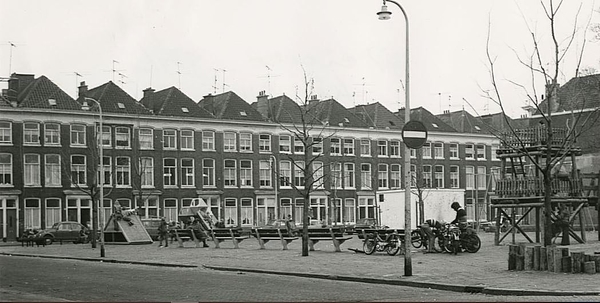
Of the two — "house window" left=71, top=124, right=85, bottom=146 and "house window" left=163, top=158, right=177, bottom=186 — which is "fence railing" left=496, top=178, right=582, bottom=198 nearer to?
"house window" left=163, top=158, right=177, bottom=186

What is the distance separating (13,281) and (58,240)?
34.7 m

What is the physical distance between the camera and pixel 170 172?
226ft

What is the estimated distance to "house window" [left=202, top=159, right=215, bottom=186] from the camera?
70.2m

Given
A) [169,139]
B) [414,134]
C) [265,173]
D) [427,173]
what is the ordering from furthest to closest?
[427,173] → [265,173] → [169,139] → [414,134]

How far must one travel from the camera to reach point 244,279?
822 inches

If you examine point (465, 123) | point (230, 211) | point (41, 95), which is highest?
point (41, 95)

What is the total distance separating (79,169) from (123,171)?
11.4 ft

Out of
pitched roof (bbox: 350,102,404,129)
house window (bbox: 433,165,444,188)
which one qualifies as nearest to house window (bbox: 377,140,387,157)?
pitched roof (bbox: 350,102,404,129)

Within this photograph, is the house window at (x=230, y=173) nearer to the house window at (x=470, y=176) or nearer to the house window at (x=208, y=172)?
the house window at (x=208, y=172)

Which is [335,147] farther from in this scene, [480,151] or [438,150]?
[480,151]

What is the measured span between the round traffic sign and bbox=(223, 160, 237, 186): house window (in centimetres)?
5189

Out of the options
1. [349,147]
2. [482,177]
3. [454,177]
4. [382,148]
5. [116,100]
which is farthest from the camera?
[482,177]

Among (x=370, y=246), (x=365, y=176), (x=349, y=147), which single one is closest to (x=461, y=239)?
(x=370, y=246)

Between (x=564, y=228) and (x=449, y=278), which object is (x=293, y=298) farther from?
(x=564, y=228)
